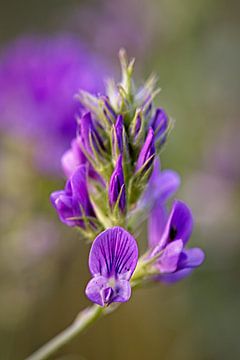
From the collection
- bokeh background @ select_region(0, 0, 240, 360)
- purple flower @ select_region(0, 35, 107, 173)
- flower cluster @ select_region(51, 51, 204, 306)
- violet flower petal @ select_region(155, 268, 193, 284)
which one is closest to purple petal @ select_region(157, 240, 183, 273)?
flower cluster @ select_region(51, 51, 204, 306)

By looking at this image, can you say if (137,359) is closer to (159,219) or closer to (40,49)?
(40,49)

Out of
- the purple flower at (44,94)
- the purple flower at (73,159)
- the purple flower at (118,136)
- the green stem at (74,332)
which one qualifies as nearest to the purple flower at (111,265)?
the green stem at (74,332)

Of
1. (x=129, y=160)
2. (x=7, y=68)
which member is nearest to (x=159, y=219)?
(x=129, y=160)

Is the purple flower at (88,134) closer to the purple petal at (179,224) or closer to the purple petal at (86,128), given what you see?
the purple petal at (86,128)

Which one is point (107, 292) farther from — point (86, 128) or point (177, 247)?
point (86, 128)

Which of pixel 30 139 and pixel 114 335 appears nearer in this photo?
pixel 30 139
